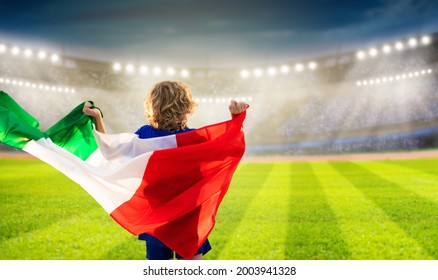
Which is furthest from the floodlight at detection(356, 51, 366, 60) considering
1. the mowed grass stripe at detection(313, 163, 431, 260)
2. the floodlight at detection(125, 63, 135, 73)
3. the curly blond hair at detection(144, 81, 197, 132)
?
the curly blond hair at detection(144, 81, 197, 132)

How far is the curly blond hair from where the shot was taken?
2340 mm

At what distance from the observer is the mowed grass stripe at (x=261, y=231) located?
417cm

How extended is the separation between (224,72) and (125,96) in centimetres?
685

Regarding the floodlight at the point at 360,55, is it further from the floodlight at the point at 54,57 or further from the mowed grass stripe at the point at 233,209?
the floodlight at the point at 54,57

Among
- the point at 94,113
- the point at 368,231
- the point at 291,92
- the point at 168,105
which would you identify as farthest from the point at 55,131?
the point at 291,92

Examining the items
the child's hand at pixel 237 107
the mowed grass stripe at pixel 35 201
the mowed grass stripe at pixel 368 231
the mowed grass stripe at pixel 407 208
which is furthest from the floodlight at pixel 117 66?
the child's hand at pixel 237 107

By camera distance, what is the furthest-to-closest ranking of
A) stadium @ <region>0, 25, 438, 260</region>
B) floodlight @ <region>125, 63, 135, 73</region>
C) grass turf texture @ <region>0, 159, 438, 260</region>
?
floodlight @ <region>125, 63, 135, 73</region> < stadium @ <region>0, 25, 438, 260</region> < grass turf texture @ <region>0, 159, 438, 260</region>

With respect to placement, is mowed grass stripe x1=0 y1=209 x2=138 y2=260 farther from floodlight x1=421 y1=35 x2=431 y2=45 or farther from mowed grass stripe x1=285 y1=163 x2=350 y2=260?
floodlight x1=421 y1=35 x2=431 y2=45

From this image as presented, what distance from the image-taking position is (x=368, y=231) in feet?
16.0

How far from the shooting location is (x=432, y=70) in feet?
77.9

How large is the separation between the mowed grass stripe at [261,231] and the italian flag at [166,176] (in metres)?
1.55

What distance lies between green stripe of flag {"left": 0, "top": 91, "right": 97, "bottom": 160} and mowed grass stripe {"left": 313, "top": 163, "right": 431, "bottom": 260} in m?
2.62
